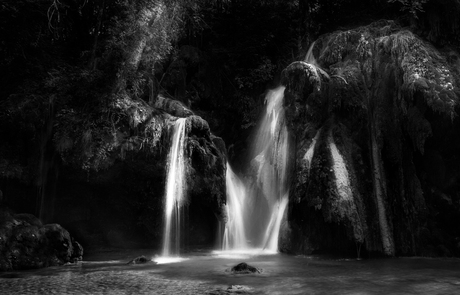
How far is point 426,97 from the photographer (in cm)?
1170

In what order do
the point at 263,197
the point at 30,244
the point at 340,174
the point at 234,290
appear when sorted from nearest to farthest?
the point at 234,290 → the point at 30,244 → the point at 340,174 → the point at 263,197

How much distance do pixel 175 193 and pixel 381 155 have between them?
22.8 ft

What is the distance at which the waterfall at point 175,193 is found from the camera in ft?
41.0

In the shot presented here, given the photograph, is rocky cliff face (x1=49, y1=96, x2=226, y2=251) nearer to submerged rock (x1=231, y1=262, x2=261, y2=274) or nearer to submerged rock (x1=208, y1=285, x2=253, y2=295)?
submerged rock (x1=231, y1=262, x2=261, y2=274)

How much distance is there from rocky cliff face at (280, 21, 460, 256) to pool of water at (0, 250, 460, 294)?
1109 mm

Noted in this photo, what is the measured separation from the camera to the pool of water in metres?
6.95

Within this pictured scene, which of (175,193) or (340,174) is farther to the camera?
(175,193)

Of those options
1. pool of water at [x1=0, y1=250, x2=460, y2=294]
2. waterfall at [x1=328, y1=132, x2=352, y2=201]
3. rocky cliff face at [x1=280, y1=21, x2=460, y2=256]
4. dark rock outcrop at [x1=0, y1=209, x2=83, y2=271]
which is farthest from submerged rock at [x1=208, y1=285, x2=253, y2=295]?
waterfall at [x1=328, y1=132, x2=352, y2=201]

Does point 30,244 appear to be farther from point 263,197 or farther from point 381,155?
point 381,155

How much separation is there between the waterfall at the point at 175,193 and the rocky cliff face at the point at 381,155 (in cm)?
361

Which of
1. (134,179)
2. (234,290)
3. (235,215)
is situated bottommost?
(234,290)

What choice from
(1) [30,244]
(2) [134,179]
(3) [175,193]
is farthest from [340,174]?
(1) [30,244]

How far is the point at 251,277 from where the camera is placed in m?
8.10

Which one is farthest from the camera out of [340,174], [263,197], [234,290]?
[263,197]
